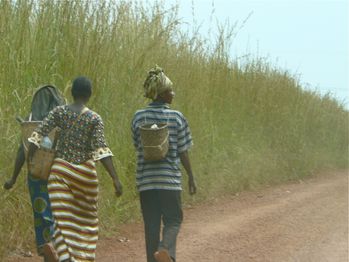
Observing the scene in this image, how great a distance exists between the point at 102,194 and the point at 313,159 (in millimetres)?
8581

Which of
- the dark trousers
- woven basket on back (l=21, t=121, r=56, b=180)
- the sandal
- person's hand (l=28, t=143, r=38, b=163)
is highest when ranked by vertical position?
person's hand (l=28, t=143, r=38, b=163)

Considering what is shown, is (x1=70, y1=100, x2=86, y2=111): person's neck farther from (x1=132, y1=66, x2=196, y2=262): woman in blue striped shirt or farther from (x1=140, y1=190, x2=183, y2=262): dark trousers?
(x1=140, y1=190, x2=183, y2=262): dark trousers

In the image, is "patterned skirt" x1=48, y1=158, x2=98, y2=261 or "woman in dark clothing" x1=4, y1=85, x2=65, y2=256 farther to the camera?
"woman in dark clothing" x1=4, y1=85, x2=65, y2=256

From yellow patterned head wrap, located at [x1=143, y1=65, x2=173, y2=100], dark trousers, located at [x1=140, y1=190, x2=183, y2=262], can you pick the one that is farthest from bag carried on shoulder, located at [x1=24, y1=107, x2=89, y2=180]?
dark trousers, located at [x1=140, y1=190, x2=183, y2=262]

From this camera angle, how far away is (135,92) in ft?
26.8

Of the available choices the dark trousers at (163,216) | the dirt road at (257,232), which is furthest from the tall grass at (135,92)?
the dark trousers at (163,216)

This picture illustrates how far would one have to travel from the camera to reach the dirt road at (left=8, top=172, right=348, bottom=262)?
265 inches

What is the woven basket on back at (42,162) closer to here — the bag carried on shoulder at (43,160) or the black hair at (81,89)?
the bag carried on shoulder at (43,160)

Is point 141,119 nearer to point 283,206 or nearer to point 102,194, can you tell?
point 102,194

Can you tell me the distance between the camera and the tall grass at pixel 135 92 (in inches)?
249

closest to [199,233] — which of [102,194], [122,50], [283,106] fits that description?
[102,194]

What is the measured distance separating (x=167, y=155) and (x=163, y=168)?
0.10 meters

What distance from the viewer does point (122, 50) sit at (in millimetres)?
8227

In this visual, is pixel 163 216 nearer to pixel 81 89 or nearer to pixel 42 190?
pixel 42 190
